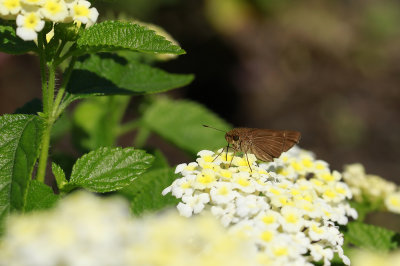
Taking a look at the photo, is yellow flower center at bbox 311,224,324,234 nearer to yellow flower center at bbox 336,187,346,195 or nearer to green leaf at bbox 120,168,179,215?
yellow flower center at bbox 336,187,346,195

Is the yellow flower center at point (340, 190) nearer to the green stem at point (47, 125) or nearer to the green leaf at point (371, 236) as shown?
the green leaf at point (371, 236)

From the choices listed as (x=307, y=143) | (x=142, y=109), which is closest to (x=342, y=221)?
(x=142, y=109)

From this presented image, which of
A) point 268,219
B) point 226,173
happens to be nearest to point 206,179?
point 226,173

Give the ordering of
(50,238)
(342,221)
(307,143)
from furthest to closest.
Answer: (307,143) → (342,221) → (50,238)

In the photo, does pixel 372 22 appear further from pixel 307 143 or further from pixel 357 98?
pixel 307 143

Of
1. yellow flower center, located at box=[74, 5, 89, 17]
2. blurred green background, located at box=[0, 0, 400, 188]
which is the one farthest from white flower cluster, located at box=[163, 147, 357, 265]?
blurred green background, located at box=[0, 0, 400, 188]
